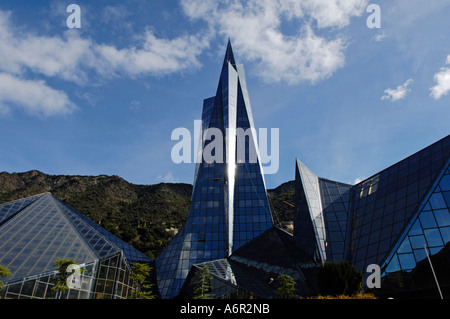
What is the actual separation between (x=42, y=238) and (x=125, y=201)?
3346 inches

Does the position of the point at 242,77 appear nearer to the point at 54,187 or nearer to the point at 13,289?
the point at 13,289

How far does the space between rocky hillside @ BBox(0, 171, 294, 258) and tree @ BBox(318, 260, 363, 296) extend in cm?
6099

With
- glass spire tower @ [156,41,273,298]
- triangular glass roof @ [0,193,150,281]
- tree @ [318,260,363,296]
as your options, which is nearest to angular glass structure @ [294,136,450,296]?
tree @ [318,260,363,296]

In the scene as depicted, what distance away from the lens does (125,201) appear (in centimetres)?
11719

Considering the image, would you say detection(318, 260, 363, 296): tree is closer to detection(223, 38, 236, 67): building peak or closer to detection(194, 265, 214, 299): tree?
detection(194, 265, 214, 299): tree

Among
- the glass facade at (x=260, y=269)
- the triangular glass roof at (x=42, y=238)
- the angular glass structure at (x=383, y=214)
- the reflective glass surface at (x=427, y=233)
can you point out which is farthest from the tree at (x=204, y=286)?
the reflective glass surface at (x=427, y=233)

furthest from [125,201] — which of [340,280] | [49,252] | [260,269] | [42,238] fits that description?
[340,280]

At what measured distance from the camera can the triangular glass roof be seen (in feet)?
95.5

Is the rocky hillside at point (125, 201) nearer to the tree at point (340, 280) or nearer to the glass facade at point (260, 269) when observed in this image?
the glass facade at point (260, 269)

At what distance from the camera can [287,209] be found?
107312 mm

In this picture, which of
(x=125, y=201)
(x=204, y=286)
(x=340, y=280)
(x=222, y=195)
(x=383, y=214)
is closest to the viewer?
(x=340, y=280)

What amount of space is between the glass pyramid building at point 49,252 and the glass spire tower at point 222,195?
39.6 feet

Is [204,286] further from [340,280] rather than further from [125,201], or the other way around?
[125,201]

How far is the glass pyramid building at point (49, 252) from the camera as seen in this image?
27.0 m
